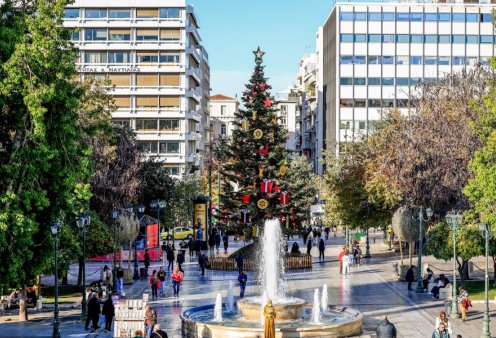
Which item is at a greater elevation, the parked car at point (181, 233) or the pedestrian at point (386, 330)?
the parked car at point (181, 233)

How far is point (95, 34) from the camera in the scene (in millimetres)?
95625

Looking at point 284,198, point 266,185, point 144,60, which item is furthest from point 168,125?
point 284,198

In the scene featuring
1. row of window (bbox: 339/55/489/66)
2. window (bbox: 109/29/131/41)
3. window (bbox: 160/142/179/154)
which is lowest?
window (bbox: 160/142/179/154)

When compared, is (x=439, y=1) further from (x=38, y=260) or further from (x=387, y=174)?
(x=38, y=260)

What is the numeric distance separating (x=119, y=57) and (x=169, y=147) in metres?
11.1

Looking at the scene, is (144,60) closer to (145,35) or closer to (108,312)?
(145,35)

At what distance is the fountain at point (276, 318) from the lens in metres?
28.1

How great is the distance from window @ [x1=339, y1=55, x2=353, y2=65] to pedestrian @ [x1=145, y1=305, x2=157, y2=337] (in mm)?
79928

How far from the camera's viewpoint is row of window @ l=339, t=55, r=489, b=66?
345 feet

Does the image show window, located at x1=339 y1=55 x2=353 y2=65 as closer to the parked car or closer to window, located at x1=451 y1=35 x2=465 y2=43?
window, located at x1=451 y1=35 x2=465 y2=43

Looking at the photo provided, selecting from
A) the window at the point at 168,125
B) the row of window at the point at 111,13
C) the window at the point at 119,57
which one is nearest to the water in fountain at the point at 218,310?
the window at the point at 168,125

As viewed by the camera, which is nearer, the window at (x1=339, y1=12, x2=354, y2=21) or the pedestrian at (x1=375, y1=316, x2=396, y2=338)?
the pedestrian at (x1=375, y1=316, x2=396, y2=338)

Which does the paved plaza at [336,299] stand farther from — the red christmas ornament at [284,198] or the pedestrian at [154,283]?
the red christmas ornament at [284,198]

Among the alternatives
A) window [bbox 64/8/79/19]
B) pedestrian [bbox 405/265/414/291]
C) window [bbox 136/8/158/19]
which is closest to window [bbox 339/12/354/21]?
window [bbox 136/8/158/19]
